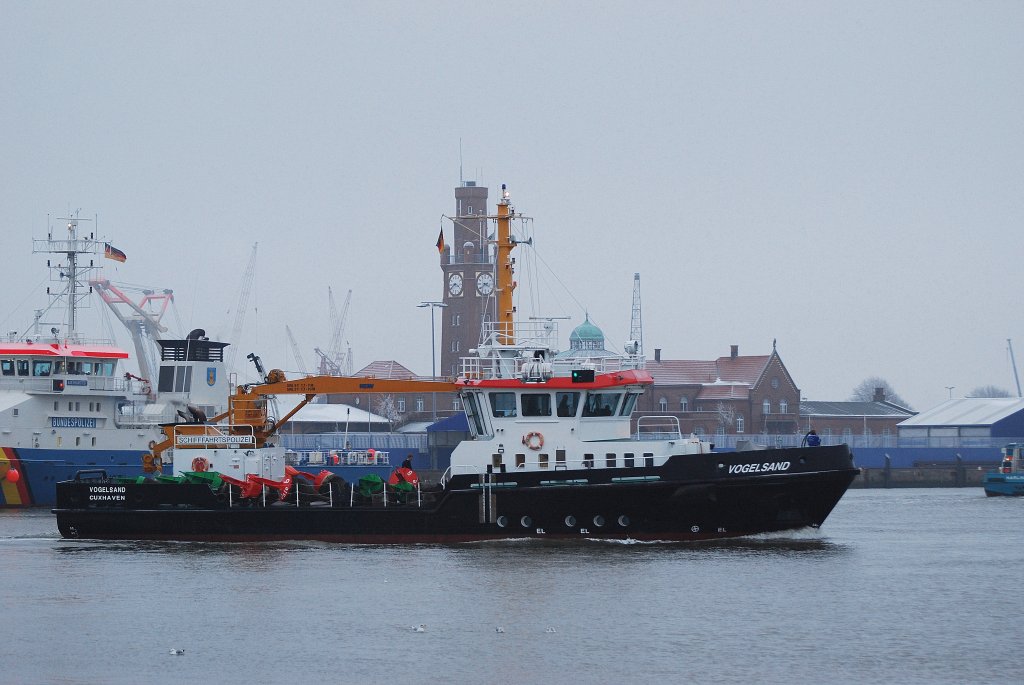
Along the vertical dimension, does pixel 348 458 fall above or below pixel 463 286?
below

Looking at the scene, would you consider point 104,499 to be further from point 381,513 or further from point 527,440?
point 527,440

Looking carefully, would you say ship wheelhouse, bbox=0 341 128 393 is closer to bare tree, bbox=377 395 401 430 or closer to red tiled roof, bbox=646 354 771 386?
bare tree, bbox=377 395 401 430

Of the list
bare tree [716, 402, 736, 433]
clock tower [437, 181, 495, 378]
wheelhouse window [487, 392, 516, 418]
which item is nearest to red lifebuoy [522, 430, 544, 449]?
wheelhouse window [487, 392, 516, 418]

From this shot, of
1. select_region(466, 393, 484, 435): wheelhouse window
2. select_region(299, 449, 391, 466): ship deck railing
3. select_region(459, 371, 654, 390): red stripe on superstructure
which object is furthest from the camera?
select_region(299, 449, 391, 466): ship deck railing

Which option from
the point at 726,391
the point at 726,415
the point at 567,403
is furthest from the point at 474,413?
the point at 726,391

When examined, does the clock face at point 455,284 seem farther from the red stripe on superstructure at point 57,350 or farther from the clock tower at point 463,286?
the red stripe on superstructure at point 57,350

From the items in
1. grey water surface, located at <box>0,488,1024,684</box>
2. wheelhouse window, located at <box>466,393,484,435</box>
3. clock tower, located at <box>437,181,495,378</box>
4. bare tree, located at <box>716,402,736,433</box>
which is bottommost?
grey water surface, located at <box>0,488,1024,684</box>

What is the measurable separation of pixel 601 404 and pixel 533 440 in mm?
2081

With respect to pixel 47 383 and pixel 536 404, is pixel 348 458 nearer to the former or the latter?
pixel 47 383

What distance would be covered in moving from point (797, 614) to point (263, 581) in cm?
1218

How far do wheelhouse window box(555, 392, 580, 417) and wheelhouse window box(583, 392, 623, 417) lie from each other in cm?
28

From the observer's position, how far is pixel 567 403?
132 feet

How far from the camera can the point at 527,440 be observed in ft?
131

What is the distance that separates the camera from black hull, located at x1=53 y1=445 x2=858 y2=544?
38.2m
